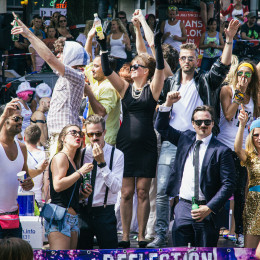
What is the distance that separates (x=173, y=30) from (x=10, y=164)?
8913 mm

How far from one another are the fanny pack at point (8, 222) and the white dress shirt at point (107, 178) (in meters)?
0.73

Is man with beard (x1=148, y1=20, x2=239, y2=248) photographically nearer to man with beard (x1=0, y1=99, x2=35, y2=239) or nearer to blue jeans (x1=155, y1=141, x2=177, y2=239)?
blue jeans (x1=155, y1=141, x2=177, y2=239)

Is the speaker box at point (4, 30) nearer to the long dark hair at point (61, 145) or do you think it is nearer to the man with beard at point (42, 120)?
the man with beard at point (42, 120)

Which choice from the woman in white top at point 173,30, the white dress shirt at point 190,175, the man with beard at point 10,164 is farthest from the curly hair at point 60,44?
the woman in white top at point 173,30

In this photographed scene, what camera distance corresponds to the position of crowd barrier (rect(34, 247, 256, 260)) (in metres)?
4.53

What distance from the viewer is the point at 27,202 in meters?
6.05

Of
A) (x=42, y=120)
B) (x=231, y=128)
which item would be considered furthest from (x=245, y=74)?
(x=42, y=120)

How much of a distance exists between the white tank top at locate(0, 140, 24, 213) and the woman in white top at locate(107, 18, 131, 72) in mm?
7850

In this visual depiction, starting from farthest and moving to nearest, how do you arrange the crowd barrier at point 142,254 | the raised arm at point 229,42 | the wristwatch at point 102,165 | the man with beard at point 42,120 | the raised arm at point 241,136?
the man with beard at point 42,120
the raised arm at point 229,42
the raised arm at point 241,136
the wristwatch at point 102,165
the crowd barrier at point 142,254

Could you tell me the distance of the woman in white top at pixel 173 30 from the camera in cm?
1322

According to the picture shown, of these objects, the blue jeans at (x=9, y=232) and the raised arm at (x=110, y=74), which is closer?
the blue jeans at (x=9, y=232)

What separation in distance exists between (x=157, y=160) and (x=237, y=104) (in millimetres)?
1131

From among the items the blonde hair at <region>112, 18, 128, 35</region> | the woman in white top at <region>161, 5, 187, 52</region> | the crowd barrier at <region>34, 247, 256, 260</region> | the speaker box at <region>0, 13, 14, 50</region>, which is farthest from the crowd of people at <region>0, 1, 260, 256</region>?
the woman in white top at <region>161, 5, 187, 52</region>

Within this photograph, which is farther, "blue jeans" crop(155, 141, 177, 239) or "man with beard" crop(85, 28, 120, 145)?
"man with beard" crop(85, 28, 120, 145)
